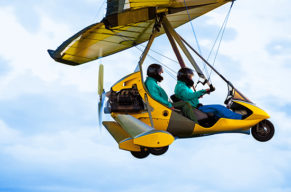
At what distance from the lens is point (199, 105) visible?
11.2 meters

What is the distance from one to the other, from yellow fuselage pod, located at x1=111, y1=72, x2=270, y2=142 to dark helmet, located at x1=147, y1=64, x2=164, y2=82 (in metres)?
0.29

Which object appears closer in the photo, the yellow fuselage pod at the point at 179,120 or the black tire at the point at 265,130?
the yellow fuselage pod at the point at 179,120

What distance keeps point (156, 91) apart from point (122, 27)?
8.34 ft

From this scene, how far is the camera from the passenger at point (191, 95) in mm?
10797

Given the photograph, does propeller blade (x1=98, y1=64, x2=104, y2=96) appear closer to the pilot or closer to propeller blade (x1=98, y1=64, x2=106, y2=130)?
propeller blade (x1=98, y1=64, x2=106, y2=130)

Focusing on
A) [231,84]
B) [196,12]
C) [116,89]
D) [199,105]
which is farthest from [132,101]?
[196,12]

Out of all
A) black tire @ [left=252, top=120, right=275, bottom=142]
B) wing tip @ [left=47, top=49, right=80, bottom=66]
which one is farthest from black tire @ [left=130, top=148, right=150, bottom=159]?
wing tip @ [left=47, top=49, right=80, bottom=66]

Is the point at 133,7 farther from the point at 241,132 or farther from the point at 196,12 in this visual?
the point at 241,132

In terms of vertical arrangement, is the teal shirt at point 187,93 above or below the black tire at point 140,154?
above

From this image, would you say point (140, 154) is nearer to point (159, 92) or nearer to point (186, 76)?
point (159, 92)

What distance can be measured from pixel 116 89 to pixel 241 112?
269 centimetres

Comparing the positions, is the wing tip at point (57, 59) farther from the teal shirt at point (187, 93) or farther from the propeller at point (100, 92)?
the teal shirt at point (187, 93)

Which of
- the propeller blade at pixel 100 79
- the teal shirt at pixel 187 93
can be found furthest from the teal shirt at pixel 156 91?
the propeller blade at pixel 100 79

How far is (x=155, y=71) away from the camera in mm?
11016
